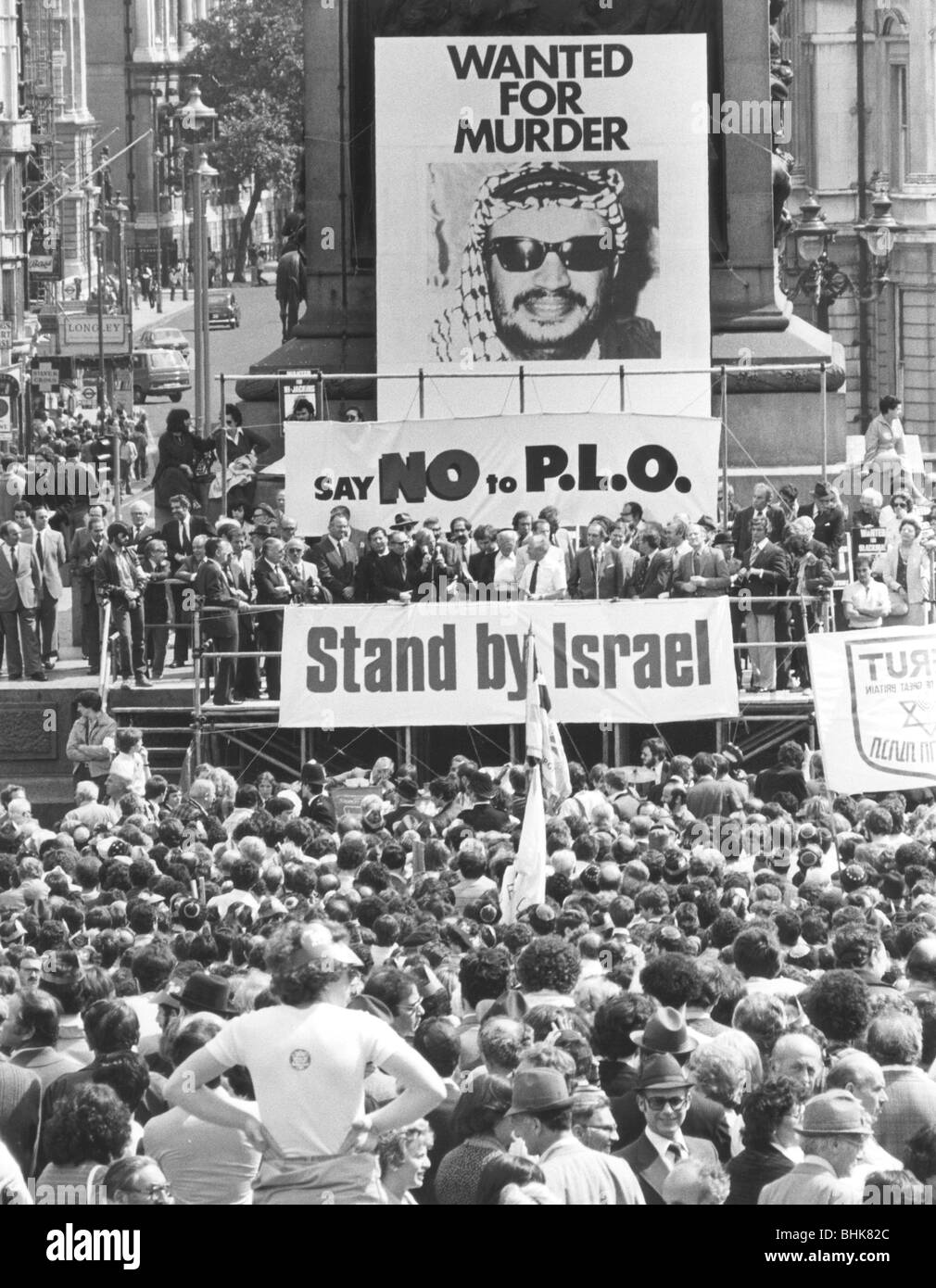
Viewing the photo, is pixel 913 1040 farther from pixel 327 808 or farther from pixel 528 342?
pixel 528 342

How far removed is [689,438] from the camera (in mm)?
25484

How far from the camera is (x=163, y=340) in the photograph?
2751 inches

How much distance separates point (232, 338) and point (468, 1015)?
226ft

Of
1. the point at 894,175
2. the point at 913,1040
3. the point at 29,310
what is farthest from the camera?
the point at 29,310

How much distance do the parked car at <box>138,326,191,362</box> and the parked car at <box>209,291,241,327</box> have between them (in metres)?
8.84

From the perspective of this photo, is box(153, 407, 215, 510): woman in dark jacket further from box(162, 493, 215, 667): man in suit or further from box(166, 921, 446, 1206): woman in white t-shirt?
box(166, 921, 446, 1206): woman in white t-shirt

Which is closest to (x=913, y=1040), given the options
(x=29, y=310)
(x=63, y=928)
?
(x=63, y=928)

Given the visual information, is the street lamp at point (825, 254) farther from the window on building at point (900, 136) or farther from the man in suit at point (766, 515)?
the man in suit at point (766, 515)

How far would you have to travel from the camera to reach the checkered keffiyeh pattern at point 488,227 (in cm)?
2825

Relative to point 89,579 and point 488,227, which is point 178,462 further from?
point 89,579

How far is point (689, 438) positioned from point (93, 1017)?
51.3ft

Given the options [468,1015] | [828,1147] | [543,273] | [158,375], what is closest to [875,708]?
[468,1015]

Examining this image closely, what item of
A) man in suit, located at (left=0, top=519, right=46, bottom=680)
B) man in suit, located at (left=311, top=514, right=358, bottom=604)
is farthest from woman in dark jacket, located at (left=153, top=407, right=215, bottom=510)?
man in suit, located at (left=311, top=514, right=358, bottom=604)

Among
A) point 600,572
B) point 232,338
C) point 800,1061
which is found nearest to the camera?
point 800,1061
